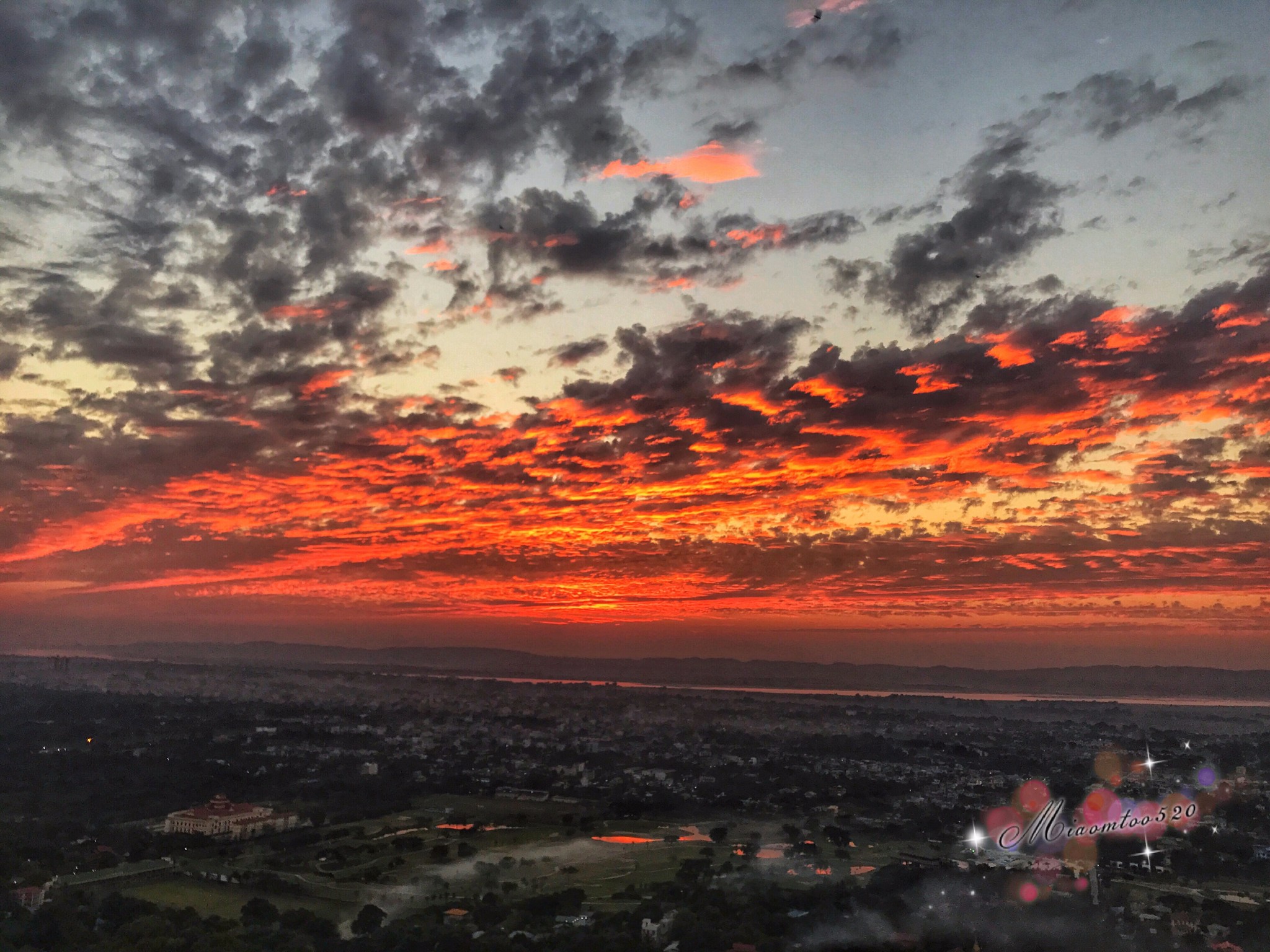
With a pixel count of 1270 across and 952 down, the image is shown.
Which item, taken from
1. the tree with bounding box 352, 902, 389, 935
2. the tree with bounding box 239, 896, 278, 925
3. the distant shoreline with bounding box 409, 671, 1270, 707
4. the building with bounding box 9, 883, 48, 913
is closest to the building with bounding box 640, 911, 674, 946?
the tree with bounding box 352, 902, 389, 935

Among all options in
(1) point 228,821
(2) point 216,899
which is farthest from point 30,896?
(1) point 228,821

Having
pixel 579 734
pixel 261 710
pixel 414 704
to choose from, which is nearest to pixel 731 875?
pixel 579 734

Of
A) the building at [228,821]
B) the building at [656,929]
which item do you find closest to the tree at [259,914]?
the building at [656,929]

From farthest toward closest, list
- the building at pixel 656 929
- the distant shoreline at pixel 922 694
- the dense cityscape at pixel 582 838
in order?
1. the distant shoreline at pixel 922 694
2. the dense cityscape at pixel 582 838
3. the building at pixel 656 929

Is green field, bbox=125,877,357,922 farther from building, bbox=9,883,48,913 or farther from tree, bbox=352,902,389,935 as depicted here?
building, bbox=9,883,48,913

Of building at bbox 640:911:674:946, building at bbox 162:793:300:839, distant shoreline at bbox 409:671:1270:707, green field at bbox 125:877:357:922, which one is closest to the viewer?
building at bbox 640:911:674:946

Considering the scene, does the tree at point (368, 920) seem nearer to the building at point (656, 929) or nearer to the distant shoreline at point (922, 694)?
the building at point (656, 929)
